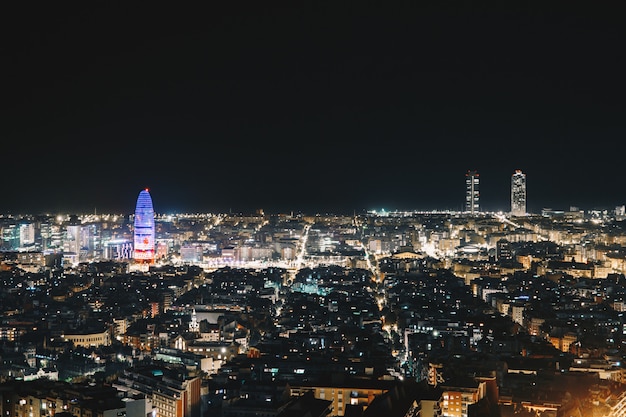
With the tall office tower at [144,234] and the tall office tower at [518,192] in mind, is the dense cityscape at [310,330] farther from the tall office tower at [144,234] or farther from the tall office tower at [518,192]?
the tall office tower at [518,192]

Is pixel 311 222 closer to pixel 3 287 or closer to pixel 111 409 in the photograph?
pixel 3 287

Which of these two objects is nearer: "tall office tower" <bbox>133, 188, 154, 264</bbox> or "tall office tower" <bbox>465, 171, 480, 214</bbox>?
"tall office tower" <bbox>133, 188, 154, 264</bbox>

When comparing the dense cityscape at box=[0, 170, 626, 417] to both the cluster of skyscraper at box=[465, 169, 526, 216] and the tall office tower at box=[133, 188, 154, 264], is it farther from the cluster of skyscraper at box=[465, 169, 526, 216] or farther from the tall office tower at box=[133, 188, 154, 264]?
the cluster of skyscraper at box=[465, 169, 526, 216]

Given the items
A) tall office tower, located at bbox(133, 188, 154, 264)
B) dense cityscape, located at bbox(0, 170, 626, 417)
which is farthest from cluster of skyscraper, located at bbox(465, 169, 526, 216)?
tall office tower, located at bbox(133, 188, 154, 264)

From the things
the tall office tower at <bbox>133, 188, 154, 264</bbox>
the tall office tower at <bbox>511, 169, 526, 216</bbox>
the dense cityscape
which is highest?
the tall office tower at <bbox>511, 169, 526, 216</bbox>

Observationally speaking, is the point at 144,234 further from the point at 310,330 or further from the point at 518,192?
the point at 518,192

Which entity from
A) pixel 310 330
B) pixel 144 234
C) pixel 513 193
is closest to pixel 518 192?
pixel 513 193

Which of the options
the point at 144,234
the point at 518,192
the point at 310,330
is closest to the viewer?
the point at 310,330
